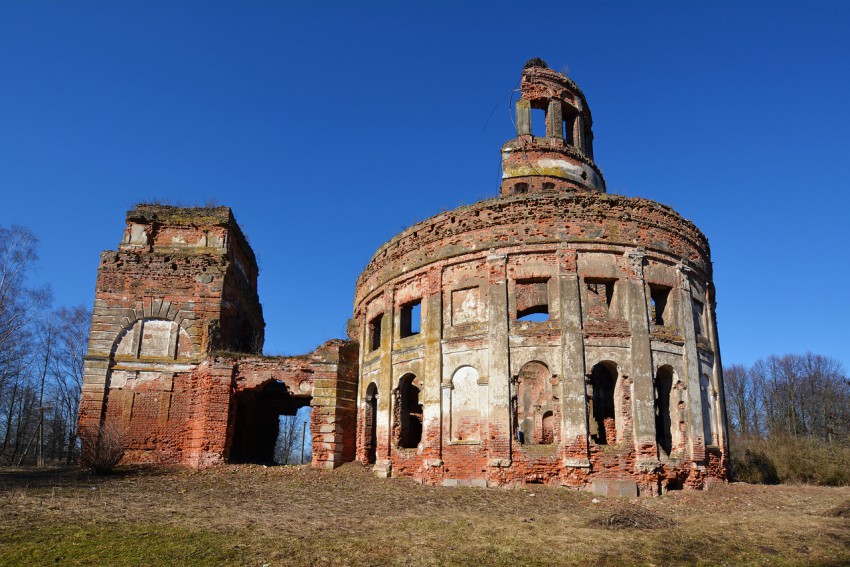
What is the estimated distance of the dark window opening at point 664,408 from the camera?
52.9ft

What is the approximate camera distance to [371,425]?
65.1 feet

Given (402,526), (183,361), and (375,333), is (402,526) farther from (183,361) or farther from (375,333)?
(183,361)

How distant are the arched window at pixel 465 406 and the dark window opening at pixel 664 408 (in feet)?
15.1

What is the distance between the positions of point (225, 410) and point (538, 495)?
33.1ft

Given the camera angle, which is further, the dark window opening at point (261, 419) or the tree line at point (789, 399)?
the tree line at point (789, 399)

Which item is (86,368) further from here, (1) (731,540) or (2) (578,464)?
(1) (731,540)

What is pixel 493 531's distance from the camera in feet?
33.0

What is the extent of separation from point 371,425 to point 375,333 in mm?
→ 3034

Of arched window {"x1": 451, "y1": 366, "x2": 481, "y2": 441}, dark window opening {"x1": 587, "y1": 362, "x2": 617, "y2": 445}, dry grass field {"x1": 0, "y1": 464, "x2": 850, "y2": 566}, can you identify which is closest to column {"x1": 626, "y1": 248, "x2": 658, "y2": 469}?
dry grass field {"x1": 0, "y1": 464, "x2": 850, "y2": 566}

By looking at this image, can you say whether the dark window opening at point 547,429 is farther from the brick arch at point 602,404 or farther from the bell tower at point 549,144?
the bell tower at point 549,144

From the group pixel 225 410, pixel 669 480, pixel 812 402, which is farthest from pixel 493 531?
pixel 812 402

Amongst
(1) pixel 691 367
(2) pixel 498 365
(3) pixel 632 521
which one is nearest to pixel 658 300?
(1) pixel 691 367

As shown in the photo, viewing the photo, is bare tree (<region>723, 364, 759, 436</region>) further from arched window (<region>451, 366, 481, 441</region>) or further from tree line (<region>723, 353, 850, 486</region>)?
arched window (<region>451, 366, 481, 441</region>)

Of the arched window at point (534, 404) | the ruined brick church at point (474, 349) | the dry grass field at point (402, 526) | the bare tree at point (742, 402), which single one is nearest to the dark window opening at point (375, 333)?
the ruined brick church at point (474, 349)
